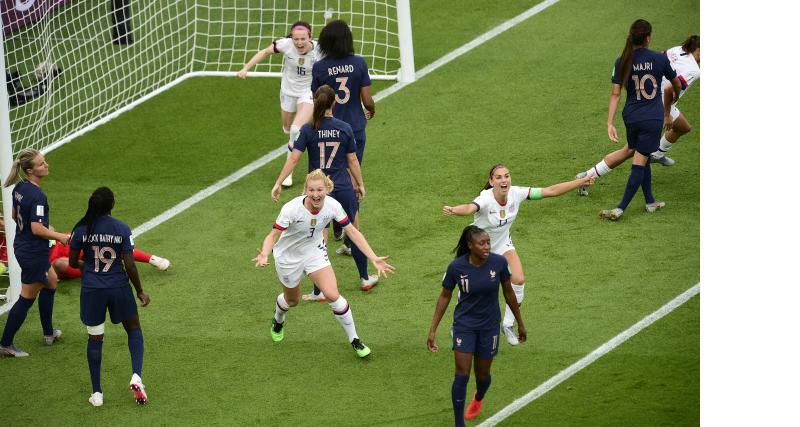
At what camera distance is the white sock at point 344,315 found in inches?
438

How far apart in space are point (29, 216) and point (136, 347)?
1.68 metres

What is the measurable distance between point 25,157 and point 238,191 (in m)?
4.11

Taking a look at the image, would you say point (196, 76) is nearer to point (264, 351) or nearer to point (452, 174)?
point (452, 174)

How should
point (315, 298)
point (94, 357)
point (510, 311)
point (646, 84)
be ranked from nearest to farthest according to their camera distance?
point (94, 357)
point (510, 311)
point (315, 298)
point (646, 84)

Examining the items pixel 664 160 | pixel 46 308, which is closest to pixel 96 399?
pixel 46 308

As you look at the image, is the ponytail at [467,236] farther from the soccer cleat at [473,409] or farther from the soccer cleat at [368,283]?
the soccer cleat at [368,283]

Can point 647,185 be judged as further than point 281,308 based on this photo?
Yes

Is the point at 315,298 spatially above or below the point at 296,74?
below

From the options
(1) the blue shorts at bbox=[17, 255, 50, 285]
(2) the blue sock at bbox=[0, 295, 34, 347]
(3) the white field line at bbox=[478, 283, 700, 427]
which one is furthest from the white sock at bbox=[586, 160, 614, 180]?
(2) the blue sock at bbox=[0, 295, 34, 347]

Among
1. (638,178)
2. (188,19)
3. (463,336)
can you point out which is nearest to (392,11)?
(188,19)

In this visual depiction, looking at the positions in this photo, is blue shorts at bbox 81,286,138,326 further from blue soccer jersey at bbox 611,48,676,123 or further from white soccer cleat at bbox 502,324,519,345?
blue soccer jersey at bbox 611,48,676,123

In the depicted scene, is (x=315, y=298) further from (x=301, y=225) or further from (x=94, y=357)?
(x=94, y=357)

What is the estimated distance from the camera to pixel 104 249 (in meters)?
10.4

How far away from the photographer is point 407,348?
1156 cm
